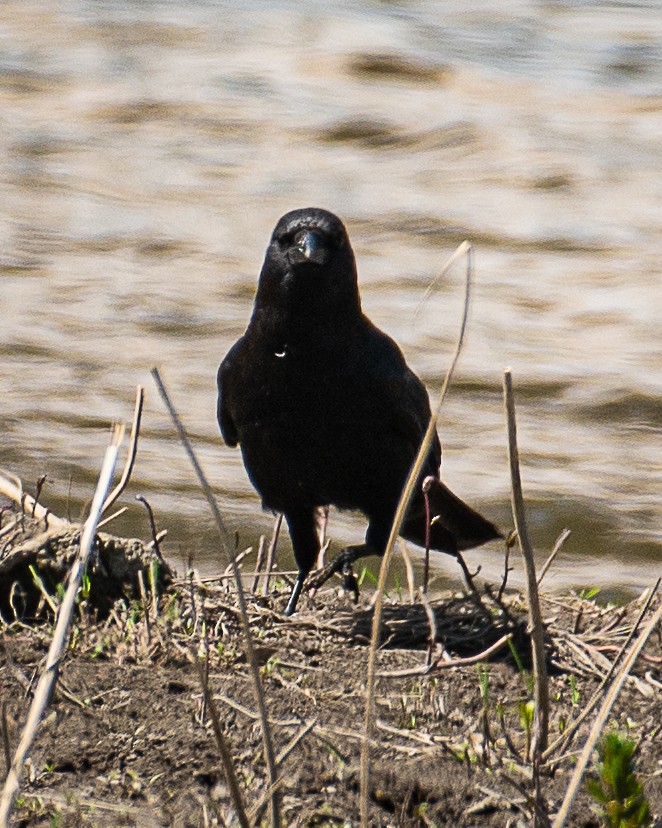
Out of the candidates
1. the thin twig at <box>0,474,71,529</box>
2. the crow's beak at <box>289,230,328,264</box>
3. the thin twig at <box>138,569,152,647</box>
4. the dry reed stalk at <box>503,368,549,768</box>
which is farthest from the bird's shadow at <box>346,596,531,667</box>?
the dry reed stalk at <box>503,368,549,768</box>

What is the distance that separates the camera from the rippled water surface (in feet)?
27.7

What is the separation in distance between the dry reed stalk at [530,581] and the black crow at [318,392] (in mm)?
1666

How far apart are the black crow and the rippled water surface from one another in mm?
2705

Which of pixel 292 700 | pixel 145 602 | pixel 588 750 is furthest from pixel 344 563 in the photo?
pixel 588 750

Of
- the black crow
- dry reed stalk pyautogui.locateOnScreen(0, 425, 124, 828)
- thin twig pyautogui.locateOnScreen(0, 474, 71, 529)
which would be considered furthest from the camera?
the black crow

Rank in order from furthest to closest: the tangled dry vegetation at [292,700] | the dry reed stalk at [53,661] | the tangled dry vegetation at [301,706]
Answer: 1. the tangled dry vegetation at [301,706]
2. the tangled dry vegetation at [292,700]
3. the dry reed stalk at [53,661]

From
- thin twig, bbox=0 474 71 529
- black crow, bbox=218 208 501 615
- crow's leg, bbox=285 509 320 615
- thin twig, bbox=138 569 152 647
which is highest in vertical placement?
black crow, bbox=218 208 501 615

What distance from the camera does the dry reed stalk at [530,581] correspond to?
2045 mm

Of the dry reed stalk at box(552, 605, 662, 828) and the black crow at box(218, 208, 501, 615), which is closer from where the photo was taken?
the dry reed stalk at box(552, 605, 662, 828)

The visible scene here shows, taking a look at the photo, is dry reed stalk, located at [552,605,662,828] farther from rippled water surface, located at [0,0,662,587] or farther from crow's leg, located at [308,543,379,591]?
rippled water surface, located at [0,0,662,587]

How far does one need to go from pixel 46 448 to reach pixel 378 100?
4.92 meters

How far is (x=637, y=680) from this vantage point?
11.3 ft

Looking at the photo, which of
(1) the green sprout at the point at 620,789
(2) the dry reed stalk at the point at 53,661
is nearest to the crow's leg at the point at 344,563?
(2) the dry reed stalk at the point at 53,661

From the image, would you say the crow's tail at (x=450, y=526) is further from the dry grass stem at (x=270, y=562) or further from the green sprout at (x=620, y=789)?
the green sprout at (x=620, y=789)
